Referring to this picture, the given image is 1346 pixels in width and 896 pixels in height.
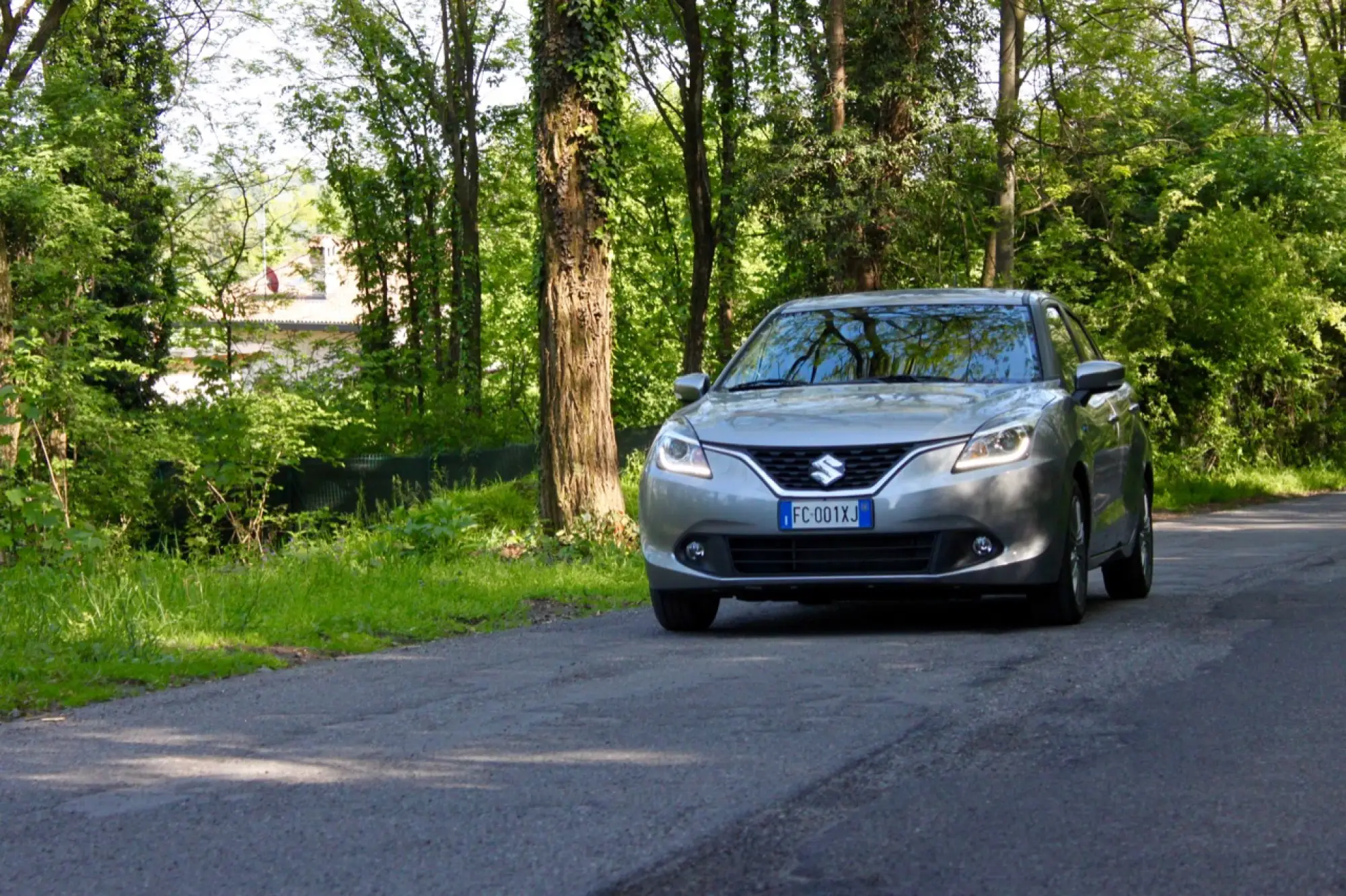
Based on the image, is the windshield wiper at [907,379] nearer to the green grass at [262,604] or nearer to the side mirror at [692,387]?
the side mirror at [692,387]

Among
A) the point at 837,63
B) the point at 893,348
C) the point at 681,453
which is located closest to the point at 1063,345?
the point at 893,348

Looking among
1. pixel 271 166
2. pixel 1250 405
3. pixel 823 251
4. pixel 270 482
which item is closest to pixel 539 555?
pixel 823 251

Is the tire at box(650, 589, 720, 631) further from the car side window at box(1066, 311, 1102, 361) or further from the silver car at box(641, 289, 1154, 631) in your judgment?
the car side window at box(1066, 311, 1102, 361)

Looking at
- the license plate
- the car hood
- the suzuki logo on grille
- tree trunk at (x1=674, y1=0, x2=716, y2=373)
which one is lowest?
the license plate

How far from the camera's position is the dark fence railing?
108 ft

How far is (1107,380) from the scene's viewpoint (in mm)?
9180

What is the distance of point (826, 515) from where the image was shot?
817 centimetres

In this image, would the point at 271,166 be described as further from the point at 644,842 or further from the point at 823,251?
the point at 644,842

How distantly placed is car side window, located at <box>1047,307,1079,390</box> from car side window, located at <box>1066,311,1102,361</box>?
11cm

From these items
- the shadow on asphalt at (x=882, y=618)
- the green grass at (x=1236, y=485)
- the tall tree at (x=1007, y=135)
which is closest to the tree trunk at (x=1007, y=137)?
the tall tree at (x=1007, y=135)

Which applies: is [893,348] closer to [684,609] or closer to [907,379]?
[907,379]

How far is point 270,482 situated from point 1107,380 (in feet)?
79.2

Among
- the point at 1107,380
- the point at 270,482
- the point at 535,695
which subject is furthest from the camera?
the point at 270,482

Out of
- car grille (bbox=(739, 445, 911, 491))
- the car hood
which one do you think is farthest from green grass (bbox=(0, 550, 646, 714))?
car grille (bbox=(739, 445, 911, 491))
